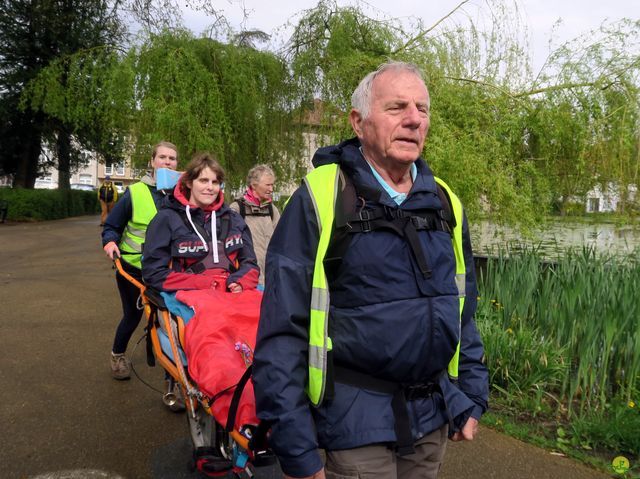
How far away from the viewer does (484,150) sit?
5906mm

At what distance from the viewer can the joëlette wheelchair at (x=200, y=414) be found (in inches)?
83.7

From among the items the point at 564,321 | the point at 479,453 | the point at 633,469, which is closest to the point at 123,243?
the point at 479,453

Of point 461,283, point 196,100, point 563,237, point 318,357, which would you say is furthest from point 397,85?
point 196,100

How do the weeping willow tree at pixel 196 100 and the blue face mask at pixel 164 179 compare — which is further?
the weeping willow tree at pixel 196 100

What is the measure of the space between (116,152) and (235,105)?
2.60m

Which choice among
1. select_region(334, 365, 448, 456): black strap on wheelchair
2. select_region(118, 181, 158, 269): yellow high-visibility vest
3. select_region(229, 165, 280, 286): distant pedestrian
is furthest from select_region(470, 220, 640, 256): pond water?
select_region(334, 365, 448, 456): black strap on wheelchair

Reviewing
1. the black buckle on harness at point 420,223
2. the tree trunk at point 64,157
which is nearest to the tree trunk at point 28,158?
the tree trunk at point 64,157

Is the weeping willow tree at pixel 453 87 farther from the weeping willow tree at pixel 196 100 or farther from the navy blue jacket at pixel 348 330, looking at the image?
the navy blue jacket at pixel 348 330

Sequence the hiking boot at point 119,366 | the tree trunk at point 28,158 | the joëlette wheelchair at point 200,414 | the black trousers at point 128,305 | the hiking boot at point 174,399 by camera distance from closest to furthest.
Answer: the joëlette wheelchair at point 200,414 → the hiking boot at point 174,399 → the black trousers at point 128,305 → the hiking boot at point 119,366 → the tree trunk at point 28,158

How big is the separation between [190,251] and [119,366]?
1.99 meters

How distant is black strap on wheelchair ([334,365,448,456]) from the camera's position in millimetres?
1707

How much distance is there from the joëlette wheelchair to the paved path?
0.43 metres

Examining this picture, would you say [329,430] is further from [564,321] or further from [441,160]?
[441,160]

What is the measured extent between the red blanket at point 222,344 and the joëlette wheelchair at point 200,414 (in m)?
0.04
